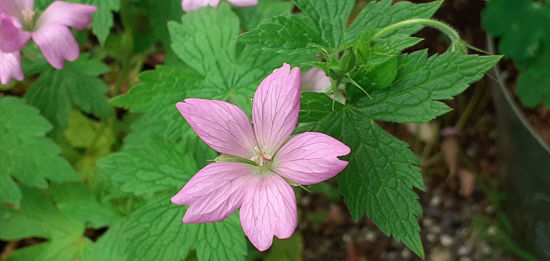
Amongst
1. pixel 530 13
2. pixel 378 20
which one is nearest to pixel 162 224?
pixel 378 20

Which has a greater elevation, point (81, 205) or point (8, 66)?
point (8, 66)

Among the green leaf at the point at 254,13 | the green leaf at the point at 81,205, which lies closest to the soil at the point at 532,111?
the green leaf at the point at 254,13

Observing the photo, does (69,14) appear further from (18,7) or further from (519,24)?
(519,24)

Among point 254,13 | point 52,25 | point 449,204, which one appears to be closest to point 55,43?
point 52,25

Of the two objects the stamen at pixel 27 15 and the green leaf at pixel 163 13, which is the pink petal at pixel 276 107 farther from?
the green leaf at pixel 163 13

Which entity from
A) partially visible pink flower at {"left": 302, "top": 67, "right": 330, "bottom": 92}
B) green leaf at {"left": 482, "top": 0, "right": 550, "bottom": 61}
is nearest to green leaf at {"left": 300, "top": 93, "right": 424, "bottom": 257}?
partially visible pink flower at {"left": 302, "top": 67, "right": 330, "bottom": 92}

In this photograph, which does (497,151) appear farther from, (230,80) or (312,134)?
(312,134)
